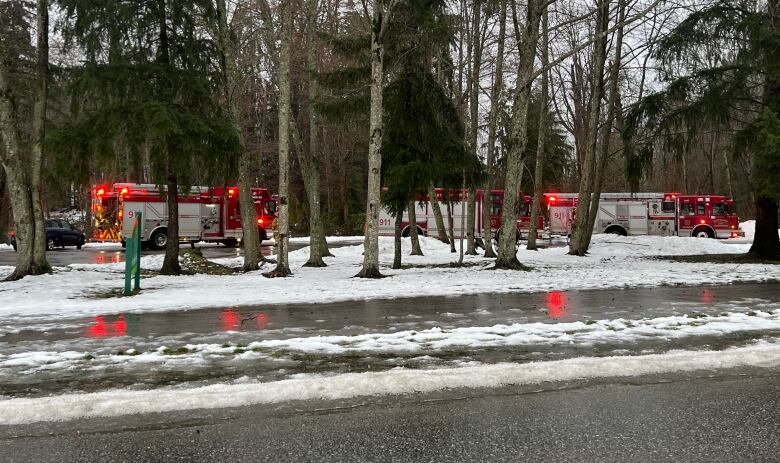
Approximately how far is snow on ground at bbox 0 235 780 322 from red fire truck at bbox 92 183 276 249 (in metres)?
10.0

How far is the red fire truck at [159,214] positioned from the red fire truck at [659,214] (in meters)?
17.7

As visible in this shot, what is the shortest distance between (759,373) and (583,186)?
16483 mm

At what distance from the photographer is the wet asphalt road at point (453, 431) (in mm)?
4086

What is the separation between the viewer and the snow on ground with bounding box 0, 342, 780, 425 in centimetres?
500

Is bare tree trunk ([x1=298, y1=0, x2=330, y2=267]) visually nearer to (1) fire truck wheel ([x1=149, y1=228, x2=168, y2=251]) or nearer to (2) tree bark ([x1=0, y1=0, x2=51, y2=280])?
(2) tree bark ([x1=0, y1=0, x2=51, y2=280])

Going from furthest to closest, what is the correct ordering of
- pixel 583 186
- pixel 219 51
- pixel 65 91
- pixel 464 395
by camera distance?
pixel 583 186
pixel 219 51
pixel 65 91
pixel 464 395

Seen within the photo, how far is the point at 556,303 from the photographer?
1108 cm

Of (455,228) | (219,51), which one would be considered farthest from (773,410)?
(455,228)

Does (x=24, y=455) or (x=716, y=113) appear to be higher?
(x=716, y=113)

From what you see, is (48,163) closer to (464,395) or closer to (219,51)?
(219,51)

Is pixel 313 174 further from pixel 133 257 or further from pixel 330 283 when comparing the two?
pixel 133 257

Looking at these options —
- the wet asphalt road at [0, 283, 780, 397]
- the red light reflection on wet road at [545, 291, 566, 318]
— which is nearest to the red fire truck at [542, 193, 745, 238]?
the wet asphalt road at [0, 283, 780, 397]

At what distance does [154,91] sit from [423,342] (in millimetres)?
11336

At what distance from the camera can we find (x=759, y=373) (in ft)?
20.4
